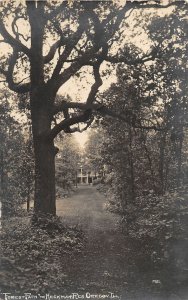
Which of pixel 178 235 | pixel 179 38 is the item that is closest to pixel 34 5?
pixel 179 38

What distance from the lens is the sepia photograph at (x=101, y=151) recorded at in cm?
1030

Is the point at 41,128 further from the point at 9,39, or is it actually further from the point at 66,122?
the point at 9,39

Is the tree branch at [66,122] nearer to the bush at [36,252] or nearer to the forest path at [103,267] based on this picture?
the bush at [36,252]

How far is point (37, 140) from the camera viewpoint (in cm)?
1681

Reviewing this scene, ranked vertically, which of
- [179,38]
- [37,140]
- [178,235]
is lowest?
[178,235]

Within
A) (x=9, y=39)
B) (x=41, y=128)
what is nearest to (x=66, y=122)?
(x=41, y=128)

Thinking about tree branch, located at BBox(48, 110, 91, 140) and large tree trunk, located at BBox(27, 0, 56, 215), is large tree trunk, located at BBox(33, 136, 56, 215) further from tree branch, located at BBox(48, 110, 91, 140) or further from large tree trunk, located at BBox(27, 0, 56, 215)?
tree branch, located at BBox(48, 110, 91, 140)

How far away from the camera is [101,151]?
25578 mm

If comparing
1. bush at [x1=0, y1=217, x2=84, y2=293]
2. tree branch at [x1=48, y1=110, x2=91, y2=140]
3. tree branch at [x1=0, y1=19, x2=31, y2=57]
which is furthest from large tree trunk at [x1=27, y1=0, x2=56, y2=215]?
bush at [x1=0, y1=217, x2=84, y2=293]

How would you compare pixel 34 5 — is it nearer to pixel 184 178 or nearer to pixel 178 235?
pixel 178 235

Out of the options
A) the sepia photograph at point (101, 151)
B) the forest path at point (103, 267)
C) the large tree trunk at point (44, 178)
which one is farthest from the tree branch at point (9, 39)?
the forest path at point (103, 267)

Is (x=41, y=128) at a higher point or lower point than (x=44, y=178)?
higher

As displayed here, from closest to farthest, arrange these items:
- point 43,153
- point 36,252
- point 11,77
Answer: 1. point 36,252
2. point 43,153
3. point 11,77

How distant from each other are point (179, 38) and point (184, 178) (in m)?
10.9
